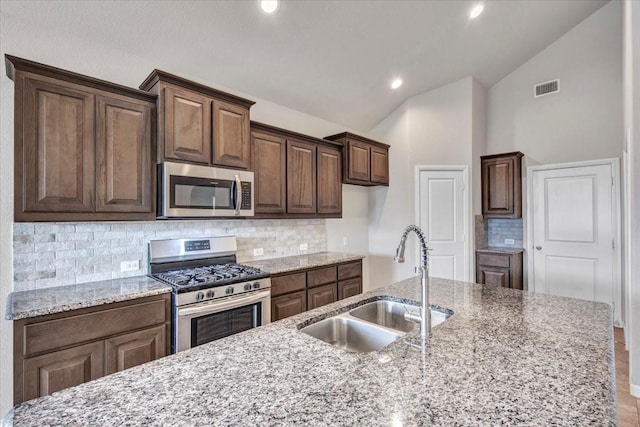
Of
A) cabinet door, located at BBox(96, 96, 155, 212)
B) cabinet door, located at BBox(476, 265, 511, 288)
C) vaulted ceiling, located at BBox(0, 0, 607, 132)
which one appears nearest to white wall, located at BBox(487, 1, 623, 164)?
vaulted ceiling, located at BBox(0, 0, 607, 132)

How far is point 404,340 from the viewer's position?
4.02 feet

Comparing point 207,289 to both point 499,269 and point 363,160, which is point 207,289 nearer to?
point 363,160

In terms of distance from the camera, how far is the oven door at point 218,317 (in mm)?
2150

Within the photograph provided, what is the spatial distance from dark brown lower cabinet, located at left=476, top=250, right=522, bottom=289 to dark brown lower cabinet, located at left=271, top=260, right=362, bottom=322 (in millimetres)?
1936

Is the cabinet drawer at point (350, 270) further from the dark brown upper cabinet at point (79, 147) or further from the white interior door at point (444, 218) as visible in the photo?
the dark brown upper cabinet at point (79, 147)

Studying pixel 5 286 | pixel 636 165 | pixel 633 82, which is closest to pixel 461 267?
pixel 636 165

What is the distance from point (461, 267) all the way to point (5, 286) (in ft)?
15.6

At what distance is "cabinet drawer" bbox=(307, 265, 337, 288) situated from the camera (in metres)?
3.15

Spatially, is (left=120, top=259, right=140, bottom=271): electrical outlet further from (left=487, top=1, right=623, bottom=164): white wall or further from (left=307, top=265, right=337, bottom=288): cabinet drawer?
(left=487, top=1, right=623, bottom=164): white wall

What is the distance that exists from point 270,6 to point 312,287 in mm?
2551

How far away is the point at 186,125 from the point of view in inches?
97.9

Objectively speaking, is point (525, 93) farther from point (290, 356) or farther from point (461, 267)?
point (290, 356)

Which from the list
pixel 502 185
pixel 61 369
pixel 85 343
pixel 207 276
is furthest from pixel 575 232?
pixel 61 369

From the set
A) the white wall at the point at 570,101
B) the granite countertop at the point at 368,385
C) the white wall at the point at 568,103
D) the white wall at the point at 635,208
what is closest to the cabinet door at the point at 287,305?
the granite countertop at the point at 368,385
